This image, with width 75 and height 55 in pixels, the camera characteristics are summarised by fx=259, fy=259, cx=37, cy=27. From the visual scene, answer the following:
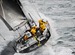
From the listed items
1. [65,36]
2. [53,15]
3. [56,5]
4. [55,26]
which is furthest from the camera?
[56,5]

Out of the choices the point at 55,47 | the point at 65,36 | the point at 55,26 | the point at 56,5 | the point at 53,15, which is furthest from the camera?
the point at 56,5

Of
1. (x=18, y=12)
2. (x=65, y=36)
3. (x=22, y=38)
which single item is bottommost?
(x=65, y=36)

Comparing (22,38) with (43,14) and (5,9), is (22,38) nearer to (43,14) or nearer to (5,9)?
(5,9)

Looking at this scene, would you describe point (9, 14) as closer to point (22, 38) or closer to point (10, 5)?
point (10, 5)

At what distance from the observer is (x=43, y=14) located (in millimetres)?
25938

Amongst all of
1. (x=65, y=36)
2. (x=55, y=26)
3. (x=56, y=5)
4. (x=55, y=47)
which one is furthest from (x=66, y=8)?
(x=55, y=47)

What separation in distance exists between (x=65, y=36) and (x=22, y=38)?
3.67 m

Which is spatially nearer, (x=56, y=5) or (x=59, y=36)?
(x=59, y=36)

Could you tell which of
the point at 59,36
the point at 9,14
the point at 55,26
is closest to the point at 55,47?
the point at 59,36

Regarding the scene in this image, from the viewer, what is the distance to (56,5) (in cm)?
2761

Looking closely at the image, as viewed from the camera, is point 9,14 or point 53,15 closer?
point 9,14

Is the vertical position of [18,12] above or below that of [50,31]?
above

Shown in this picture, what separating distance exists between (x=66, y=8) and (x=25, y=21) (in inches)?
269

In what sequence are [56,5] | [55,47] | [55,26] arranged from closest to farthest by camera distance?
[55,47], [55,26], [56,5]
